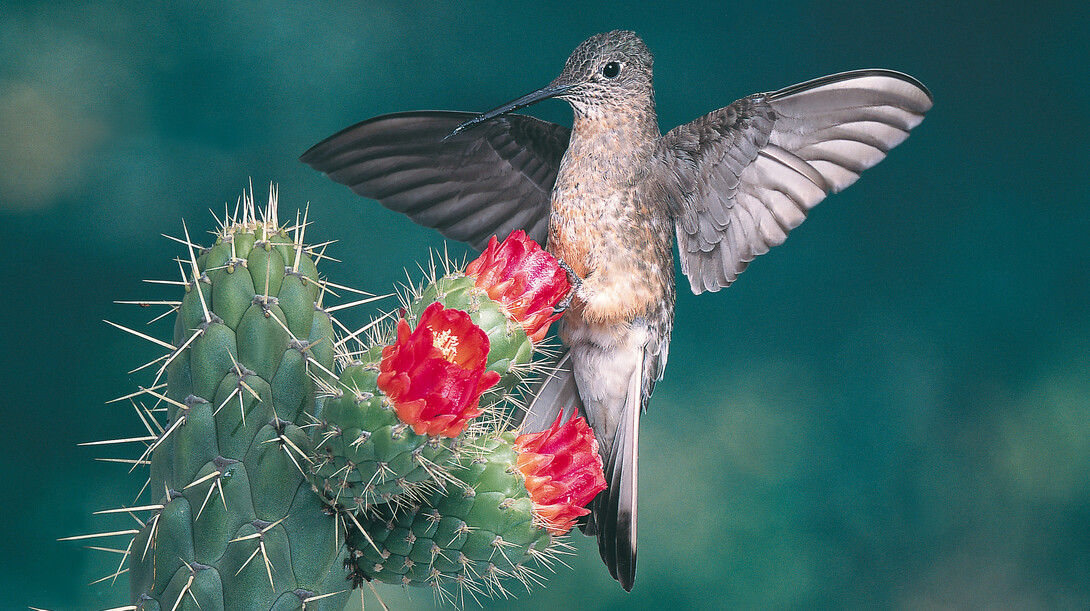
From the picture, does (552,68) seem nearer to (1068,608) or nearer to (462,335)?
(462,335)

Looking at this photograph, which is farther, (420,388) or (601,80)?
(601,80)

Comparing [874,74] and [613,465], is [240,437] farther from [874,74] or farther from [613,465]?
[874,74]

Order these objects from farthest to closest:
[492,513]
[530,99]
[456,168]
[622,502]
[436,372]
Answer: [456,168] < [622,502] < [530,99] < [492,513] < [436,372]

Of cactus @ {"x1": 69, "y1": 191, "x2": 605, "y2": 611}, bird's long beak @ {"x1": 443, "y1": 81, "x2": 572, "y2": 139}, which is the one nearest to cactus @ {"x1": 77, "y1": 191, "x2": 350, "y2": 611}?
cactus @ {"x1": 69, "y1": 191, "x2": 605, "y2": 611}

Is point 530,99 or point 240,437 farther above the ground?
point 530,99

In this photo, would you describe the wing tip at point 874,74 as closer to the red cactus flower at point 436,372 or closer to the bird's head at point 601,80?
the bird's head at point 601,80

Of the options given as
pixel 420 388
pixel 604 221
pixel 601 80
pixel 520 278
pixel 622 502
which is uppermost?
pixel 601 80

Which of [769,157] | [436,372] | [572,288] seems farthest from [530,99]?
[436,372]
